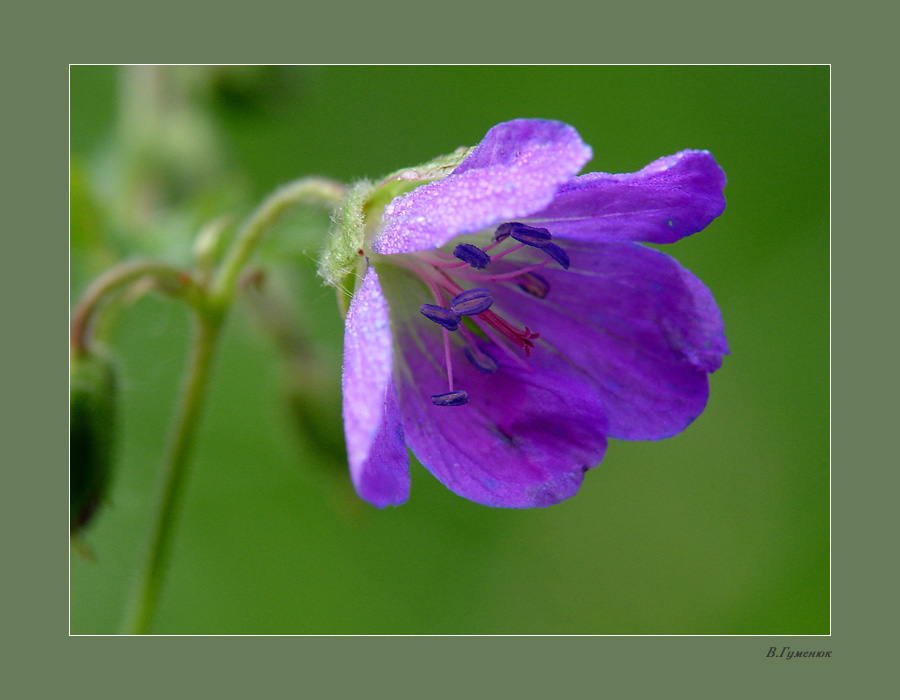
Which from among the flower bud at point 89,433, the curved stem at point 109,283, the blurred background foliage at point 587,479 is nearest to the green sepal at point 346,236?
the curved stem at point 109,283

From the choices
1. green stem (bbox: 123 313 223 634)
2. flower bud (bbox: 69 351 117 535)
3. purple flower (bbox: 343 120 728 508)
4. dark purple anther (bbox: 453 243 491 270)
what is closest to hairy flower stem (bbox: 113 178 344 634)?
green stem (bbox: 123 313 223 634)

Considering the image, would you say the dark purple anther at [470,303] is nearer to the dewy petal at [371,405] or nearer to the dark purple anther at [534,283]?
the dark purple anther at [534,283]

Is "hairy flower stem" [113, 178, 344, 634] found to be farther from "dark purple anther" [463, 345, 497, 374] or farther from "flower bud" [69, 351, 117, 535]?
"dark purple anther" [463, 345, 497, 374]

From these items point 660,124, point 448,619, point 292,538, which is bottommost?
point 448,619

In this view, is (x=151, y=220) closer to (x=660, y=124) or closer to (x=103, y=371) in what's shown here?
(x=103, y=371)

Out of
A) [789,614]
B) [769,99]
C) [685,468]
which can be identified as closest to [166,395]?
[685,468]

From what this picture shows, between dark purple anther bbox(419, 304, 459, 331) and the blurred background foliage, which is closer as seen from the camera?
dark purple anther bbox(419, 304, 459, 331)

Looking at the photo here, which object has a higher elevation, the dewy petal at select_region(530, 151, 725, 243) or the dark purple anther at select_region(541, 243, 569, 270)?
the dewy petal at select_region(530, 151, 725, 243)

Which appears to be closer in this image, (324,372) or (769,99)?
(324,372)
